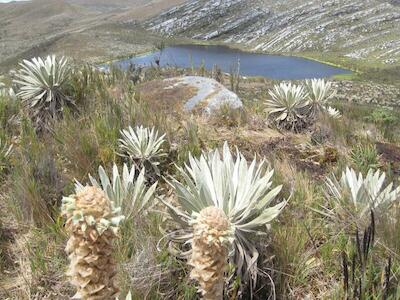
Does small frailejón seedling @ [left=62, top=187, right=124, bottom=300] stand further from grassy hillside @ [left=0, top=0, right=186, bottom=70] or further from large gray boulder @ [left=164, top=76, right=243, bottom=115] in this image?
grassy hillside @ [left=0, top=0, right=186, bottom=70]

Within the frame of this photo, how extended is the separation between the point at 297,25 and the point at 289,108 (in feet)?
232

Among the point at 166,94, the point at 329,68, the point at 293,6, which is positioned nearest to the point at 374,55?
the point at 329,68

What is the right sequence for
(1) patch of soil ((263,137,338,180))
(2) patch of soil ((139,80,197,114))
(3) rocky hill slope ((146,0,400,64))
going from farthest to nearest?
1. (3) rocky hill slope ((146,0,400,64))
2. (2) patch of soil ((139,80,197,114))
3. (1) patch of soil ((263,137,338,180))

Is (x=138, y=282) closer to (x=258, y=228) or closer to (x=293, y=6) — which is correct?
(x=258, y=228)

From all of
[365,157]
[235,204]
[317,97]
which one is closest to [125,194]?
[235,204]

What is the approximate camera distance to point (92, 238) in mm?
1403

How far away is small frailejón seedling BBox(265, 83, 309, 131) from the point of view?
7.59 m

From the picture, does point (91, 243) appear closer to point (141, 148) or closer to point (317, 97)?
point (141, 148)

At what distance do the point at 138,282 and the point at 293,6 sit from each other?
280 ft

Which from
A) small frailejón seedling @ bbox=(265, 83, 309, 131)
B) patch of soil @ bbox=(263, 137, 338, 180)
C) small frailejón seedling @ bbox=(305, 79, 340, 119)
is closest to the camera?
patch of soil @ bbox=(263, 137, 338, 180)

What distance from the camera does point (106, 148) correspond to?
4.26m

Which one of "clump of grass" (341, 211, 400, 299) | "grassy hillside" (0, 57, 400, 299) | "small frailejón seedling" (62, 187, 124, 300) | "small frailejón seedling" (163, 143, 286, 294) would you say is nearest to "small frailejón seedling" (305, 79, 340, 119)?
"grassy hillside" (0, 57, 400, 299)

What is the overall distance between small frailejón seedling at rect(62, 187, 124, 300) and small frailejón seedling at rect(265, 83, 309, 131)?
6142 millimetres

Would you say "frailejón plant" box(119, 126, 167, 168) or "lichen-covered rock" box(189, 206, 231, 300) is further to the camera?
"frailejón plant" box(119, 126, 167, 168)
